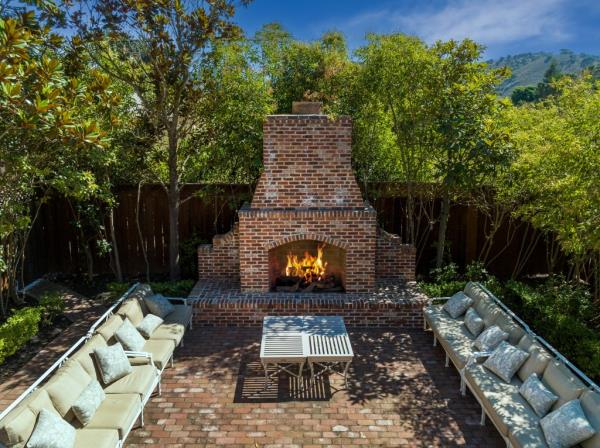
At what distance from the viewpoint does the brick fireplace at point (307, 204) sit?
8945 mm

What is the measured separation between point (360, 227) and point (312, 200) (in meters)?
1.04

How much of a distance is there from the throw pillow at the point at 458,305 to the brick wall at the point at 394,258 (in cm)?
192

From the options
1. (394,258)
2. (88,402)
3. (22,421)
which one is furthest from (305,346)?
(394,258)

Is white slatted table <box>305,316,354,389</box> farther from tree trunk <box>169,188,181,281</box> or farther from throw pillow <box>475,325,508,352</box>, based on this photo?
tree trunk <box>169,188,181,281</box>

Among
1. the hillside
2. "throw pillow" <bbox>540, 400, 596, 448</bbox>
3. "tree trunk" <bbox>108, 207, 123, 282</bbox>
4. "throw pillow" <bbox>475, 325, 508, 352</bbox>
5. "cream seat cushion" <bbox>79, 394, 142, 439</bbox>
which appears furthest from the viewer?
the hillside

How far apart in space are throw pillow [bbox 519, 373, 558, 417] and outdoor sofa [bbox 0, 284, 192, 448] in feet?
14.4

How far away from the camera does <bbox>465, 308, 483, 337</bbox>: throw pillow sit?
728 cm

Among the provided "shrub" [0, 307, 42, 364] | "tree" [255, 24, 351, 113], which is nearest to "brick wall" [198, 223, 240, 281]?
"shrub" [0, 307, 42, 364]

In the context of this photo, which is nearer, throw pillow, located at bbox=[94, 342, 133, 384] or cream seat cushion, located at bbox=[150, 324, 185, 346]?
throw pillow, located at bbox=[94, 342, 133, 384]

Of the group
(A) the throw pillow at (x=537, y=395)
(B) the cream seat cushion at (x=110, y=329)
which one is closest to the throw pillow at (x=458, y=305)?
(A) the throw pillow at (x=537, y=395)

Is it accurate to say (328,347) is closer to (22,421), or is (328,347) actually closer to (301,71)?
(22,421)

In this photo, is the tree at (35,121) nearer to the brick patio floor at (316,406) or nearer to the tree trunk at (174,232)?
the tree trunk at (174,232)

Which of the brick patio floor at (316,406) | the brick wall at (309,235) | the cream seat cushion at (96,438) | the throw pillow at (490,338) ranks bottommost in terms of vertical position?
the brick patio floor at (316,406)

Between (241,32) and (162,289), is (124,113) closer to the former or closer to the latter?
(241,32)
